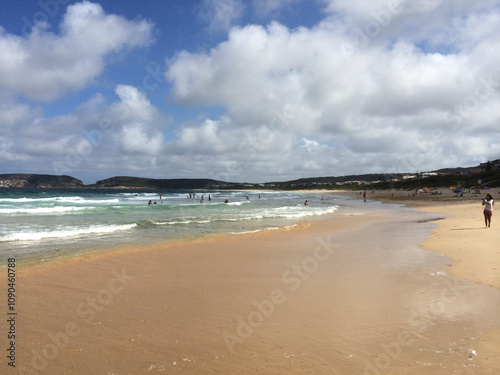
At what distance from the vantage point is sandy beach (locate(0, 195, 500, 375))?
13.6 feet

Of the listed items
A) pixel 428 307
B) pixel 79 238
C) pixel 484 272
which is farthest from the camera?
pixel 79 238

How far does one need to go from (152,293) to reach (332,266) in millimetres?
5280

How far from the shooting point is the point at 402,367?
395 cm

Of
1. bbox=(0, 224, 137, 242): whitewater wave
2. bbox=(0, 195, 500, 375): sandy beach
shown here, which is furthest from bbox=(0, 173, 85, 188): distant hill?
bbox=(0, 195, 500, 375): sandy beach

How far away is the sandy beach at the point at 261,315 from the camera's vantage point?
4.15 m

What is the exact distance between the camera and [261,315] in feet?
18.7

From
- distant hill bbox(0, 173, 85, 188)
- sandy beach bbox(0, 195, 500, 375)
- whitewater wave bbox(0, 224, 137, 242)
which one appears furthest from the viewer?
distant hill bbox(0, 173, 85, 188)

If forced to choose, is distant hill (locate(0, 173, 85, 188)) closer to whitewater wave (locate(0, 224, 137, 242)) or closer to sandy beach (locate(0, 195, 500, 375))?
whitewater wave (locate(0, 224, 137, 242))

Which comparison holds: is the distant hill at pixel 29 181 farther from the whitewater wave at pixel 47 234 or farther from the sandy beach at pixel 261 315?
the sandy beach at pixel 261 315

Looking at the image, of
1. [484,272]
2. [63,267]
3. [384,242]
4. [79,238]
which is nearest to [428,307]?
[484,272]

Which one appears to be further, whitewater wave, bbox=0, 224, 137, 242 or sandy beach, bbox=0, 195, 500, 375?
whitewater wave, bbox=0, 224, 137, 242

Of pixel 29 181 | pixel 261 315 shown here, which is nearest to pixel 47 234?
pixel 261 315

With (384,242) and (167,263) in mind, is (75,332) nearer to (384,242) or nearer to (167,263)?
(167,263)

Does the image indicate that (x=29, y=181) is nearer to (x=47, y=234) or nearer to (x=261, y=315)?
(x=47, y=234)
